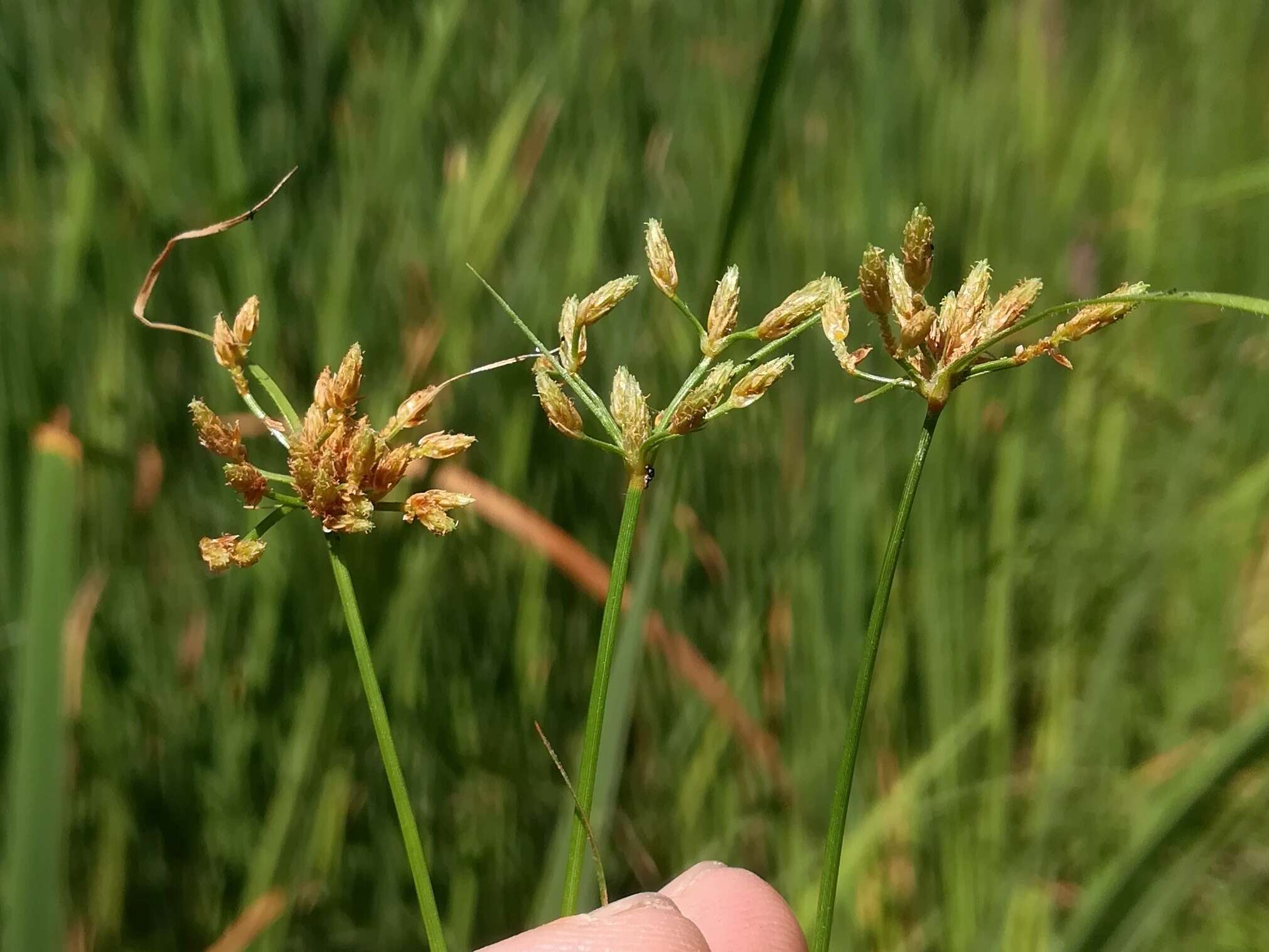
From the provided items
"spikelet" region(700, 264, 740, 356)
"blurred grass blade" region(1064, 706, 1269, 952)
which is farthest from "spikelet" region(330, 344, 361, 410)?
"blurred grass blade" region(1064, 706, 1269, 952)

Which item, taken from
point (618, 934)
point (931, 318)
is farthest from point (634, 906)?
point (931, 318)

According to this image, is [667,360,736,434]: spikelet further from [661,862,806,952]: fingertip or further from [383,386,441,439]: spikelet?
[661,862,806,952]: fingertip

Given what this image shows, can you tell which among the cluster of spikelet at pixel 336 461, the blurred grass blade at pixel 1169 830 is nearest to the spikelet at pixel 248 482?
the cluster of spikelet at pixel 336 461

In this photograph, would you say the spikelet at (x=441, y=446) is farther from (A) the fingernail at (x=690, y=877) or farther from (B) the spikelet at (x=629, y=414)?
(A) the fingernail at (x=690, y=877)

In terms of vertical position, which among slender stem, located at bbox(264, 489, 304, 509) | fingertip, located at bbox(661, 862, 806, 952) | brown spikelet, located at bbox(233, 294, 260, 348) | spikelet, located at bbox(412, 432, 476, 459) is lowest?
fingertip, located at bbox(661, 862, 806, 952)

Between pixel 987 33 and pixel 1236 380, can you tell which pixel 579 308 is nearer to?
pixel 1236 380

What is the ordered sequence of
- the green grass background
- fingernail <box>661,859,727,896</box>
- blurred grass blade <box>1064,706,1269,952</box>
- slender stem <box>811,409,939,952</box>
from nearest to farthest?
slender stem <box>811,409,939,952</box>
blurred grass blade <box>1064,706,1269,952</box>
fingernail <box>661,859,727,896</box>
the green grass background
